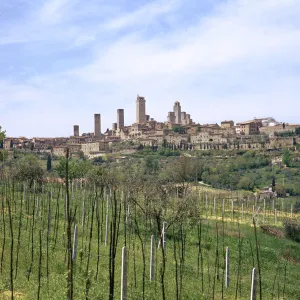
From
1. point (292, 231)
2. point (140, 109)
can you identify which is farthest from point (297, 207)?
point (140, 109)

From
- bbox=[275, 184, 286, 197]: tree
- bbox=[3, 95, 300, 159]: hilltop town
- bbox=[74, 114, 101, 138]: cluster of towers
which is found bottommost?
bbox=[275, 184, 286, 197]: tree

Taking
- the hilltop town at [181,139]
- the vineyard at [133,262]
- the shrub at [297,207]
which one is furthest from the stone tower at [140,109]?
the vineyard at [133,262]

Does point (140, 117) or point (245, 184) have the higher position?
point (140, 117)

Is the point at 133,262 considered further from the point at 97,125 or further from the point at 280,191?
the point at 97,125

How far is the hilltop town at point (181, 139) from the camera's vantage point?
3642 inches

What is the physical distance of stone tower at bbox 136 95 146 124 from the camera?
134 meters

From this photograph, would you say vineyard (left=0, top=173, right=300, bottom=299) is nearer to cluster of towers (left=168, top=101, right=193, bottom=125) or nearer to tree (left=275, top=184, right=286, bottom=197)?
tree (left=275, top=184, right=286, bottom=197)

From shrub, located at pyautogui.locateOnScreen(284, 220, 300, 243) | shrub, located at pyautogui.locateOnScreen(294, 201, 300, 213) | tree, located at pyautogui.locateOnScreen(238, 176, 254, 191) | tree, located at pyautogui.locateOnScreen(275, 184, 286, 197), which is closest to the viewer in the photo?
shrub, located at pyautogui.locateOnScreen(284, 220, 300, 243)

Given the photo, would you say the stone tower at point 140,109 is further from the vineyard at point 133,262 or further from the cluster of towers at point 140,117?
the vineyard at point 133,262

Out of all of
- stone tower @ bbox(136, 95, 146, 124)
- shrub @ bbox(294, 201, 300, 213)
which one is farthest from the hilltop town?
shrub @ bbox(294, 201, 300, 213)

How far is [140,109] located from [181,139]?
35561mm

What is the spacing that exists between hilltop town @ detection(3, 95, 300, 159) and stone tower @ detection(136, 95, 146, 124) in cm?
1130

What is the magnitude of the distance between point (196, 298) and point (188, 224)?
8169 mm

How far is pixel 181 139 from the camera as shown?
102m
